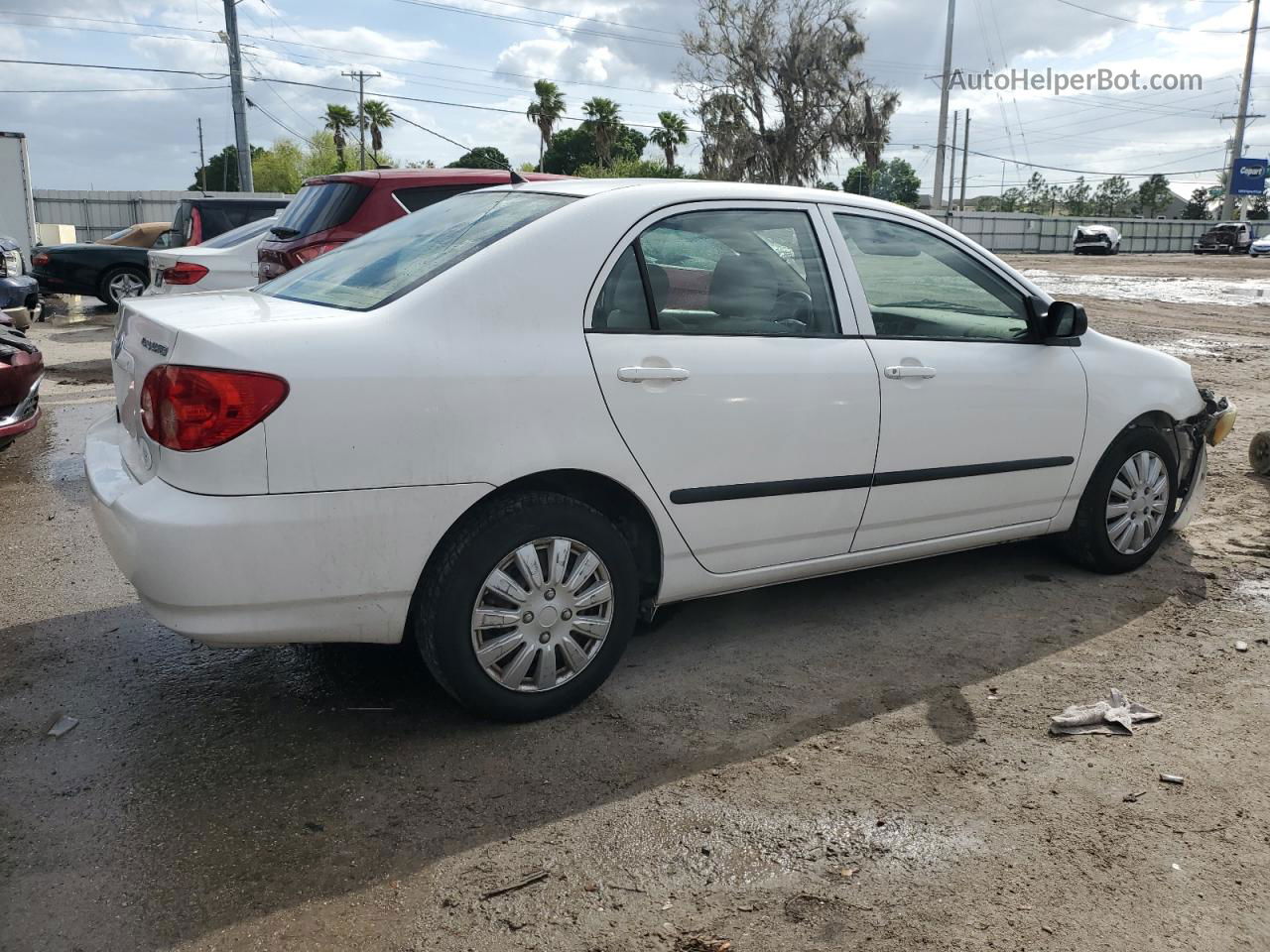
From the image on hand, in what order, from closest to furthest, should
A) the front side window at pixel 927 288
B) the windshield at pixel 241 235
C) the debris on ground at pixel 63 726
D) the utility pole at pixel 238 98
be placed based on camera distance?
the debris on ground at pixel 63 726
the front side window at pixel 927 288
the windshield at pixel 241 235
the utility pole at pixel 238 98

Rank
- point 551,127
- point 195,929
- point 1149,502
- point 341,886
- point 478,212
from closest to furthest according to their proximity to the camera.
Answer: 1. point 195,929
2. point 341,886
3. point 478,212
4. point 1149,502
5. point 551,127

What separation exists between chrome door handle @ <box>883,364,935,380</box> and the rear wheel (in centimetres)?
1457

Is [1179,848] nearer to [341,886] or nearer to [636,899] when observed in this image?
[636,899]

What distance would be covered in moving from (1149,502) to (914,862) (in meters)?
2.83

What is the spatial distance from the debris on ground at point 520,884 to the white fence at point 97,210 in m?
35.8

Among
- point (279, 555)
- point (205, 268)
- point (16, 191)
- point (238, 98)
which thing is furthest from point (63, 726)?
point (238, 98)

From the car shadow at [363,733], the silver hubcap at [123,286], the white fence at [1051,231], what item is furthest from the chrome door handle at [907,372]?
the white fence at [1051,231]

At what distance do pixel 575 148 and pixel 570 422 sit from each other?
226ft

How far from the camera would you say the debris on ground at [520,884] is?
99.9 inches

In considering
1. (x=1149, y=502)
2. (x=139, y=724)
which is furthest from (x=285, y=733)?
(x=1149, y=502)

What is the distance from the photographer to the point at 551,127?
210 feet

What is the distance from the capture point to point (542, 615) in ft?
10.6

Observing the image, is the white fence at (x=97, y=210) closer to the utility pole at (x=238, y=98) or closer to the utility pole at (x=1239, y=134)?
the utility pole at (x=238, y=98)

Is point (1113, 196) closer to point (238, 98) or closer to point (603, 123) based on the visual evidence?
point (603, 123)
